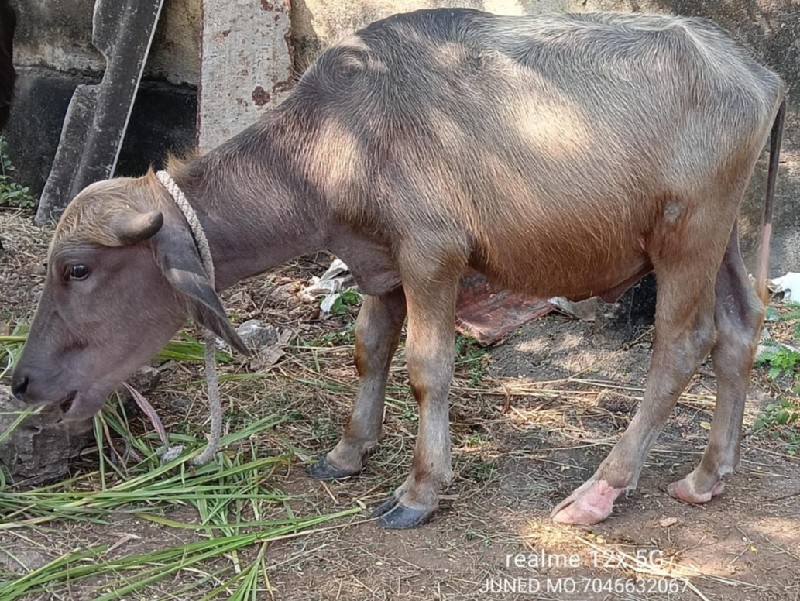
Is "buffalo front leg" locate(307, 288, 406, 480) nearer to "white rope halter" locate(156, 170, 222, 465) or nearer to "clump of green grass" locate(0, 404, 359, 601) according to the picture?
"clump of green grass" locate(0, 404, 359, 601)

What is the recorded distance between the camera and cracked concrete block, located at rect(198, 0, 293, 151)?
568cm

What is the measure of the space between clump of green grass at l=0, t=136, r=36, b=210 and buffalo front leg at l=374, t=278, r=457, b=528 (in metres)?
4.30

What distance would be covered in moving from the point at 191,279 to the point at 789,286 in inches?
135

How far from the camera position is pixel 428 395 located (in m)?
3.30

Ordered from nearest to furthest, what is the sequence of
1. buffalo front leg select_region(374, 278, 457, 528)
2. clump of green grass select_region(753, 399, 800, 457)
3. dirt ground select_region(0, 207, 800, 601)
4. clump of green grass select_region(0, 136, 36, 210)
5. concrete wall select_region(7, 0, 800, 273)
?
dirt ground select_region(0, 207, 800, 601), buffalo front leg select_region(374, 278, 457, 528), clump of green grass select_region(753, 399, 800, 457), concrete wall select_region(7, 0, 800, 273), clump of green grass select_region(0, 136, 36, 210)

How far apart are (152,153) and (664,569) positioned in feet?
15.2

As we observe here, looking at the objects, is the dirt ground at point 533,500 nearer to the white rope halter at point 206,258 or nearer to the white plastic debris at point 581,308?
the white plastic debris at point 581,308

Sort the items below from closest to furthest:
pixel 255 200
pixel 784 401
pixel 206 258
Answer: pixel 206 258 < pixel 255 200 < pixel 784 401

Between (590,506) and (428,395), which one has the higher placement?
(428,395)

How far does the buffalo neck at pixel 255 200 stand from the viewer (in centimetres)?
323

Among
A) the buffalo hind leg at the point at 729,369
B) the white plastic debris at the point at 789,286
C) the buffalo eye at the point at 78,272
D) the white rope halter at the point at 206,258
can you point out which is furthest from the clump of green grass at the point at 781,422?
the buffalo eye at the point at 78,272

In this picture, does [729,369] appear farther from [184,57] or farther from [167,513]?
[184,57]

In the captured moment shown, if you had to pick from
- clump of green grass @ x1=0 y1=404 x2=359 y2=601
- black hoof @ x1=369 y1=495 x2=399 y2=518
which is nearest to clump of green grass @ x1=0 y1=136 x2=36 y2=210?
clump of green grass @ x1=0 y1=404 x2=359 y2=601

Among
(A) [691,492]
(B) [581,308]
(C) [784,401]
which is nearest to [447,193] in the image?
(A) [691,492]
